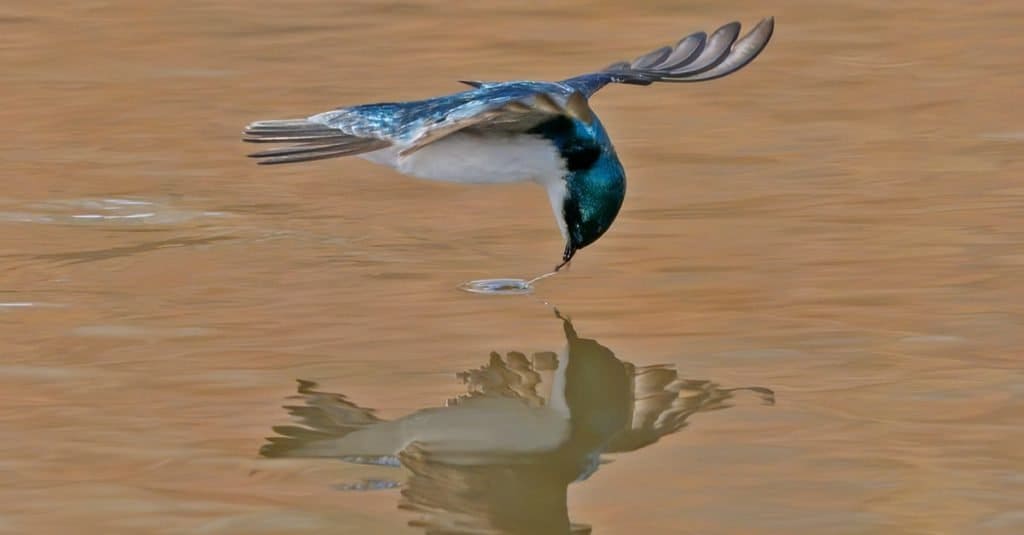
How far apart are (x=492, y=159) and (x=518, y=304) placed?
1.85 ft

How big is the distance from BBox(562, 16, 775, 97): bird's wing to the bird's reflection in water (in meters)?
1.58

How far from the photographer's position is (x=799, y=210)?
327 inches

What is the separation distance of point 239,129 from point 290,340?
357 centimetres

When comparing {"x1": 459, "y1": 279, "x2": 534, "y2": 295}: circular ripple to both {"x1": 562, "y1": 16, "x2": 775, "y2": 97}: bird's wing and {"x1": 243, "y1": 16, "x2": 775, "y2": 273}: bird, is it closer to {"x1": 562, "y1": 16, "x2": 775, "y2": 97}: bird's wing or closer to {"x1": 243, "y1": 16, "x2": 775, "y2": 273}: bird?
{"x1": 243, "y1": 16, "x2": 775, "y2": 273}: bird

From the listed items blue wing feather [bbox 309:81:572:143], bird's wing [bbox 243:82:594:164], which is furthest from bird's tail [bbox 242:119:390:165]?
blue wing feather [bbox 309:81:572:143]

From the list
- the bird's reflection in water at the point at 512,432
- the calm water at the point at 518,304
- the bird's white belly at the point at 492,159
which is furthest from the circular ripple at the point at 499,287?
the bird's reflection in water at the point at 512,432

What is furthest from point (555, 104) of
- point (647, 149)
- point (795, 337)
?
point (647, 149)

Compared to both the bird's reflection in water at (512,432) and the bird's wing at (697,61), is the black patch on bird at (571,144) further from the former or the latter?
the bird's wing at (697,61)

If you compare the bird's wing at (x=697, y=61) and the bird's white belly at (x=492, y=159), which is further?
the bird's wing at (x=697, y=61)

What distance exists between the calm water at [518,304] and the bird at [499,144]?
427 mm

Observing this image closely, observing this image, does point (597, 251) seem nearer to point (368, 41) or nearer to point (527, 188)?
point (527, 188)

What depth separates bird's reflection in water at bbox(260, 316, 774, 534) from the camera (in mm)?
5062

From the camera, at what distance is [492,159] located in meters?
6.86

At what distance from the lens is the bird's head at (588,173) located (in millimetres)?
6738
